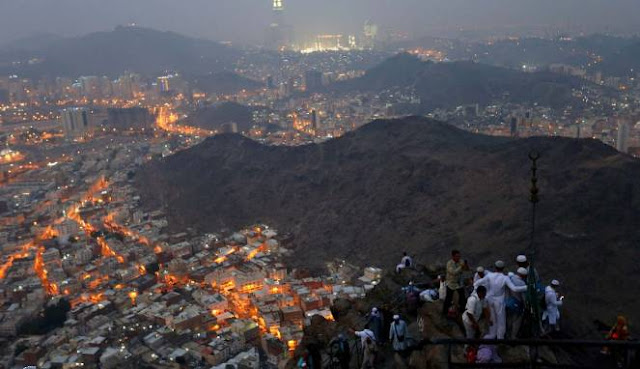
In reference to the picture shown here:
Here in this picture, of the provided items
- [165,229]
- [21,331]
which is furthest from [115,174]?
[21,331]

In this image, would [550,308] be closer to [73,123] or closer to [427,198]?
[427,198]

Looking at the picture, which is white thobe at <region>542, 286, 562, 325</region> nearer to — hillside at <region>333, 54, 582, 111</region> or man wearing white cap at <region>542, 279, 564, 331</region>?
man wearing white cap at <region>542, 279, 564, 331</region>

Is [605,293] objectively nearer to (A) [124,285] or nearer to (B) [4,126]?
(A) [124,285]

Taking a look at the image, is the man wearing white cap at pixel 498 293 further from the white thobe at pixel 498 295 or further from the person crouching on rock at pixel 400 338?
the person crouching on rock at pixel 400 338

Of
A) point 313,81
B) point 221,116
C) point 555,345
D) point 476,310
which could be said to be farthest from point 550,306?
point 313,81

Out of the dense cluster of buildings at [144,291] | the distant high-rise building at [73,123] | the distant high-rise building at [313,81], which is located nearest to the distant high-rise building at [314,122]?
the dense cluster of buildings at [144,291]

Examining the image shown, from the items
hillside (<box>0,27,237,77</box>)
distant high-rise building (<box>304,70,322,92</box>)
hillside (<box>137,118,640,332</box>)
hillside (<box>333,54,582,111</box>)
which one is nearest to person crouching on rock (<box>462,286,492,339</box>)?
hillside (<box>137,118,640,332</box>)

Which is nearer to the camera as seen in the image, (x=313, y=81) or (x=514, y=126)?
(x=514, y=126)
